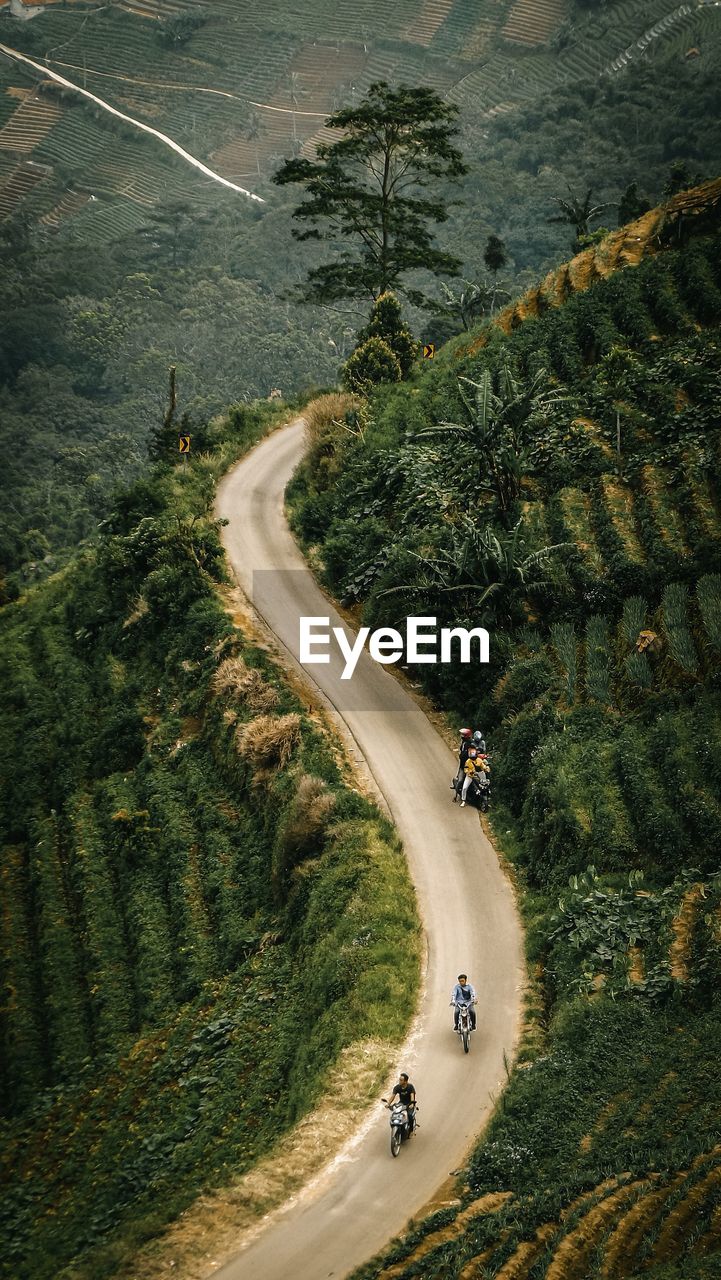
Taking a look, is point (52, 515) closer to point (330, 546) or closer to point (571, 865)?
point (330, 546)

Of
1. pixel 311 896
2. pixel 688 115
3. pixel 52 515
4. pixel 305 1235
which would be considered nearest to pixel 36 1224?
pixel 305 1235

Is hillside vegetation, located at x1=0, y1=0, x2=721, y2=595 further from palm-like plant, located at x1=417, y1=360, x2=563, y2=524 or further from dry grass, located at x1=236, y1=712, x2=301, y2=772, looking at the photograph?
palm-like plant, located at x1=417, y1=360, x2=563, y2=524

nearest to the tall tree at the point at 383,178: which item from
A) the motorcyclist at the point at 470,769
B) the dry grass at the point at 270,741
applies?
the dry grass at the point at 270,741

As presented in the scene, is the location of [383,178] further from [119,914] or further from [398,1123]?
[398,1123]

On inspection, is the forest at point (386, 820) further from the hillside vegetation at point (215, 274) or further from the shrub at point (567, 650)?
the hillside vegetation at point (215, 274)

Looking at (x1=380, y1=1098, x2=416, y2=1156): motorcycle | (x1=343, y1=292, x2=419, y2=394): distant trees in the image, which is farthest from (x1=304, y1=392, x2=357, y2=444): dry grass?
(x1=380, y1=1098, x2=416, y2=1156): motorcycle

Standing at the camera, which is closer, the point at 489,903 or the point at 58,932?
the point at 489,903

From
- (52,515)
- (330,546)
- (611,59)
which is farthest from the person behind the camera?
(611,59)
